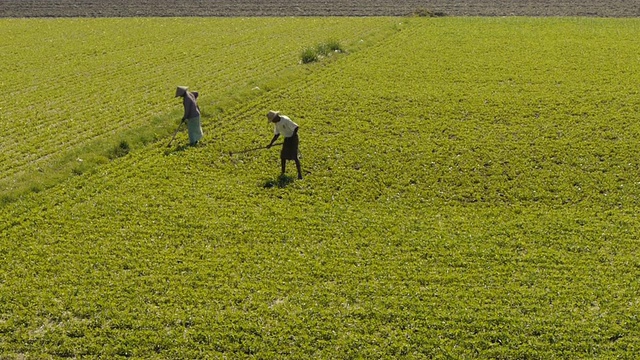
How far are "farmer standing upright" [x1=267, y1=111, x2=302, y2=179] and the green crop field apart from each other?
872 mm

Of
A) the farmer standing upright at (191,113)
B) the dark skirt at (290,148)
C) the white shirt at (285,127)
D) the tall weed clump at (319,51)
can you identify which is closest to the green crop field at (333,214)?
the farmer standing upright at (191,113)

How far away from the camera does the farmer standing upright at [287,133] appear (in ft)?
54.2

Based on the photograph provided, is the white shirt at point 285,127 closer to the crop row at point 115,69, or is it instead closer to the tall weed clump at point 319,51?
the crop row at point 115,69

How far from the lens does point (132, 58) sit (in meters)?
32.7

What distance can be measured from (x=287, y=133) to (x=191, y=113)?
427 centimetres

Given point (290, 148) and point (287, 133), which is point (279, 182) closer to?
point (290, 148)

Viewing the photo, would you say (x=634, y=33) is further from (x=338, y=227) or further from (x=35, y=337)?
(x=35, y=337)

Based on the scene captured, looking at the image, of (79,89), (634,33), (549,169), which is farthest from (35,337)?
(634,33)

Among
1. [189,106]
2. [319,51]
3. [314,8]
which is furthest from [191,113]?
[314,8]

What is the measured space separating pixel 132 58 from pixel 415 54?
16.0m

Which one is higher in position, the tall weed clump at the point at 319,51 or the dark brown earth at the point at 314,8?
the dark brown earth at the point at 314,8

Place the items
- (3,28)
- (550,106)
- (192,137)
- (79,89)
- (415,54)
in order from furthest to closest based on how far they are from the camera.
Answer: (3,28) < (415,54) < (79,89) < (550,106) < (192,137)

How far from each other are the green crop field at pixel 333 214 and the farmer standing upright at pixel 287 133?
872mm

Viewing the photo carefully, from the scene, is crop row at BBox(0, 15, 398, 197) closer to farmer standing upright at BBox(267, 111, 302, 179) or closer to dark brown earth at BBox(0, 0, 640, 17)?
dark brown earth at BBox(0, 0, 640, 17)
